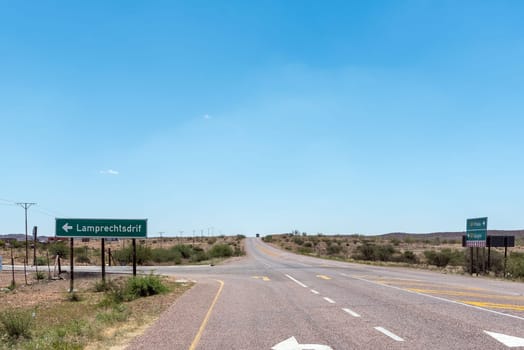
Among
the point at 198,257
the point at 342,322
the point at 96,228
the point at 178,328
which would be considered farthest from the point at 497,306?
the point at 198,257

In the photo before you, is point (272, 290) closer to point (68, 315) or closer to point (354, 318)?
point (68, 315)

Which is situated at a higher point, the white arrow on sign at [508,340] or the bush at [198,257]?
the white arrow on sign at [508,340]

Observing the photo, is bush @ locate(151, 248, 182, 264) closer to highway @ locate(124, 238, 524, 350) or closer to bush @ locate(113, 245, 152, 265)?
bush @ locate(113, 245, 152, 265)

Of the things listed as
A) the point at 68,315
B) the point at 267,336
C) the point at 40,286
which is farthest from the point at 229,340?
the point at 40,286

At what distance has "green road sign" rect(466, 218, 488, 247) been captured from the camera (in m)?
37.3

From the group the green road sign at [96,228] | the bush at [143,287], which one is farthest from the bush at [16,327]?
the green road sign at [96,228]

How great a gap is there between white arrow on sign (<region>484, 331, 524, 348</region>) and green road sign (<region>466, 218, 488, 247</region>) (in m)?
28.1

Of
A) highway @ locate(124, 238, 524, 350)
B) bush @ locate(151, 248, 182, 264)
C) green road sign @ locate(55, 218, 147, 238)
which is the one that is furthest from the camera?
bush @ locate(151, 248, 182, 264)

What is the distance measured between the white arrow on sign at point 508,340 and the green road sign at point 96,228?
760 inches

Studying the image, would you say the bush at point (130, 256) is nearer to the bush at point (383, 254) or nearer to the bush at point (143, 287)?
the bush at point (383, 254)

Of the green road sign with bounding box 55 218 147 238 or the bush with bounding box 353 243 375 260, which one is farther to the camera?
the bush with bounding box 353 243 375 260

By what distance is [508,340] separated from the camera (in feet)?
33.1

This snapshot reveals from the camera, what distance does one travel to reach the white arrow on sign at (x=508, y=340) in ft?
31.7

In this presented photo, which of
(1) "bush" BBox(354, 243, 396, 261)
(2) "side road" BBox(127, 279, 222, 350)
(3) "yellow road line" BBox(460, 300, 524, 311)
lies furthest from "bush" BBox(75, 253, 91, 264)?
(3) "yellow road line" BBox(460, 300, 524, 311)
